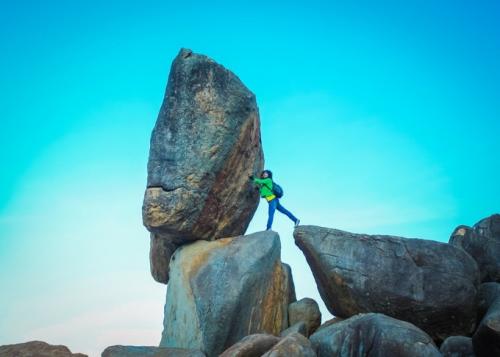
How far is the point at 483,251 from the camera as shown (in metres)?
22.4

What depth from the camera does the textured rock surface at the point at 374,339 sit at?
13.4 m

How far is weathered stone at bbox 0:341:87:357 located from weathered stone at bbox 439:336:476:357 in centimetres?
1260

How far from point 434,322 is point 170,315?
1025 cm

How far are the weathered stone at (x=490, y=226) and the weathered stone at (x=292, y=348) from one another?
16457 mm

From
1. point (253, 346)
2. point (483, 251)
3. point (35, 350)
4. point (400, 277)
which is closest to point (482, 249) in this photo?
point (483, 251)

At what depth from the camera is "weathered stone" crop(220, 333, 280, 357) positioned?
1403 cm

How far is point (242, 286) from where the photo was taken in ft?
59.2

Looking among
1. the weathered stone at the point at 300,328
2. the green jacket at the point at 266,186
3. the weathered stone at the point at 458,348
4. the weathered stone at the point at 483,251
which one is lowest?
the weathered stone at the point at 458,348

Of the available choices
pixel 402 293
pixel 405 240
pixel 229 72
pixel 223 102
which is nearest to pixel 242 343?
pixel 402 293

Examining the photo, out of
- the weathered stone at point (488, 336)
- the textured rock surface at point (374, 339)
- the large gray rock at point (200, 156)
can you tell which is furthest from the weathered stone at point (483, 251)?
the large gray rock at point (200, 156)

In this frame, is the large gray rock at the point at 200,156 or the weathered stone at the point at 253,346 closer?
the weathered stone at the point at 253,346

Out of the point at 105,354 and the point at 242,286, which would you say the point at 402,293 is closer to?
the point at 242,286

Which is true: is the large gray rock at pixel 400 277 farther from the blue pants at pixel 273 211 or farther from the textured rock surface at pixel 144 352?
the textured rock surface at pixel 144 352

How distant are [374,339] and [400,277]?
16.5ft
